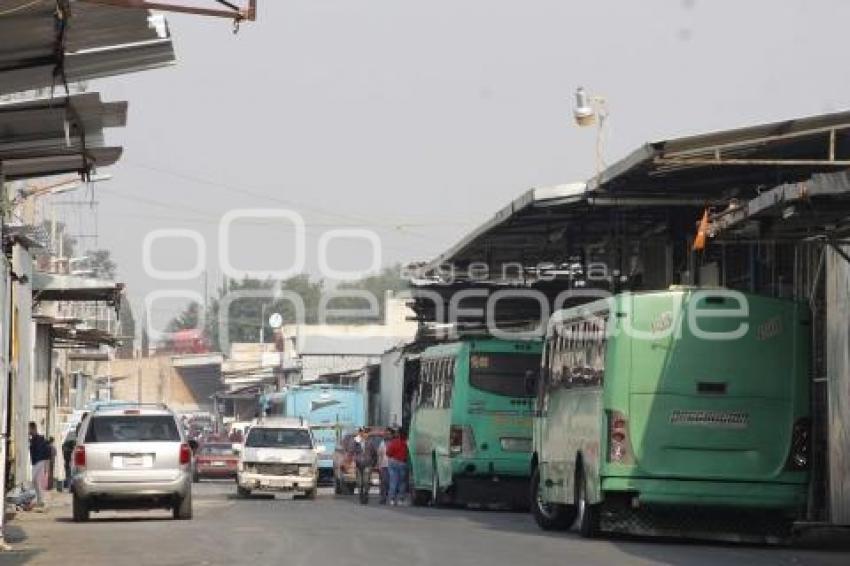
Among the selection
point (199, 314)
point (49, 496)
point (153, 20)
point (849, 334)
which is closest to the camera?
point (153, 20)

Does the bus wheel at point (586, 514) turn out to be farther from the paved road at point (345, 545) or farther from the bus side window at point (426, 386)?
the bus side window at point (426, 386)

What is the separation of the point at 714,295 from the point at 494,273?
22.5 metres

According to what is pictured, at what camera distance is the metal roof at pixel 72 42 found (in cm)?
1584

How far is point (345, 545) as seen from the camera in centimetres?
2206

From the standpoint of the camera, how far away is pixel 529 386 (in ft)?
95.0

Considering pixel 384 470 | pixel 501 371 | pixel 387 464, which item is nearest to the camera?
pixel 501 371

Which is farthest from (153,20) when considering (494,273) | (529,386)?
(494,273)

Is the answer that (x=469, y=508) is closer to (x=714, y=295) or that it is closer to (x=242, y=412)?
(x=714, y=295)

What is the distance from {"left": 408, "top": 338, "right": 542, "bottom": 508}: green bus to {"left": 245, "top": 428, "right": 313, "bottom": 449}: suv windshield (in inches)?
331

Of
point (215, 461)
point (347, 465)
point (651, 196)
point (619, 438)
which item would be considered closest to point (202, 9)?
point (619, 438)

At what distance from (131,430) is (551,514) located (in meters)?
7.31

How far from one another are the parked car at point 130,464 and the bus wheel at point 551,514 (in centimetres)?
589

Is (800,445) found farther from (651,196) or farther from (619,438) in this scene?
(651,196)

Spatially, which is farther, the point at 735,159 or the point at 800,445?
the point at 735,159
